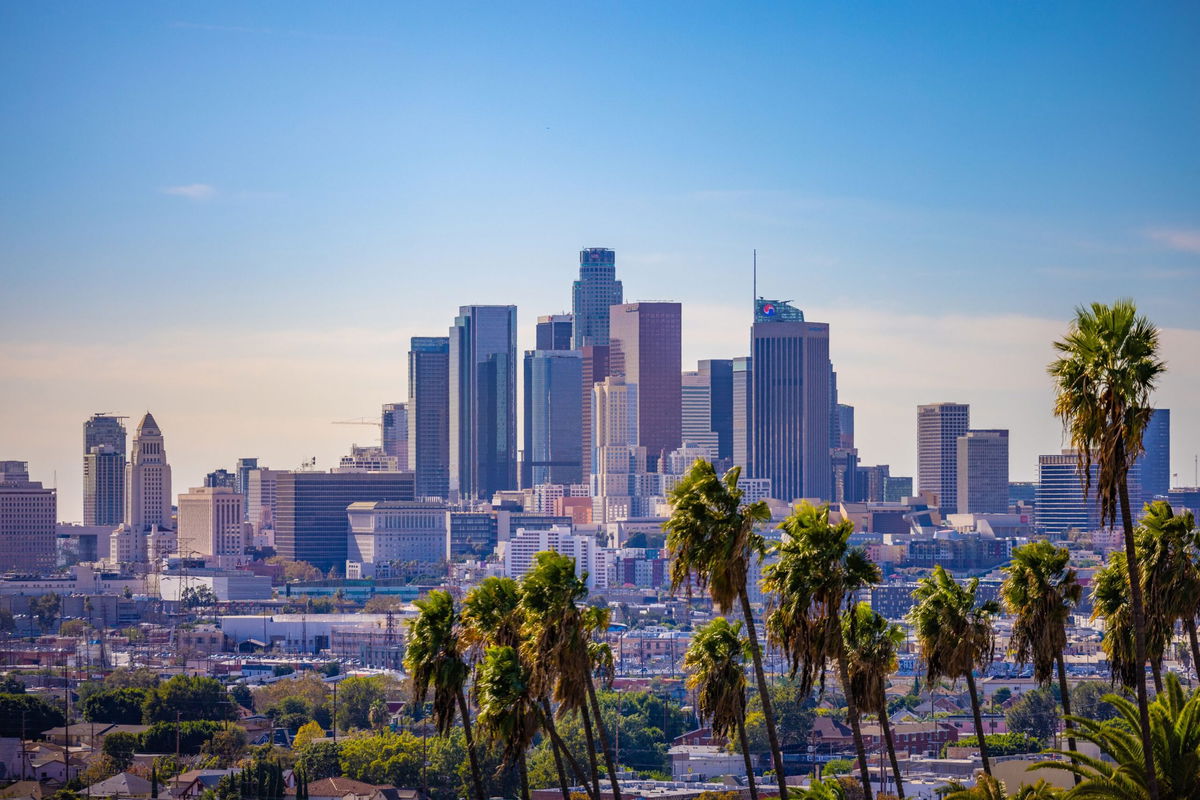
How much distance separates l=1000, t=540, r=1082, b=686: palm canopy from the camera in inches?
1382

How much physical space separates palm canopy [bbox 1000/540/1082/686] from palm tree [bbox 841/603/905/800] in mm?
2170

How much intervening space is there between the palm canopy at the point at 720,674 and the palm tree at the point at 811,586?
2667 millimetres

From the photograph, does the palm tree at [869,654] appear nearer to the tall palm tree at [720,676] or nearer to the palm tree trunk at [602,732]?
the tall palm tree at [720,676]

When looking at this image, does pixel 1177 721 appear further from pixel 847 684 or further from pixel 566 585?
pixel 566 585

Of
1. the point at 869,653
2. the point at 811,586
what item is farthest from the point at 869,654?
the point at 811,586

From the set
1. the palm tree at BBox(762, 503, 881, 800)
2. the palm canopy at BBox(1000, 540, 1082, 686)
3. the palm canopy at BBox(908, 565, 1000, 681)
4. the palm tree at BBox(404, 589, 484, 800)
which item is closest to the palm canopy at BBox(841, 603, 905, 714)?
the palm canopy at BBox(908, 565, 1000, 681)

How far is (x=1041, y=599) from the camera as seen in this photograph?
115ft

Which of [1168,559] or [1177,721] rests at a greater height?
[1168,559]

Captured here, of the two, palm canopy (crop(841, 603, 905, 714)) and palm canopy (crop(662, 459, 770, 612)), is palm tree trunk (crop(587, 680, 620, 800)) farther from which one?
palm canopy (crop(841, 603, 905, 714))

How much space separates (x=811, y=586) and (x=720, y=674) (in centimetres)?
408

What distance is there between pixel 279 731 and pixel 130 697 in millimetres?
10640

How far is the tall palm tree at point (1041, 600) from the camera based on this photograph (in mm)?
35094

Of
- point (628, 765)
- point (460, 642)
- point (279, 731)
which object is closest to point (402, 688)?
point (279, 731)

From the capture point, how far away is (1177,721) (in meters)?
31.5
